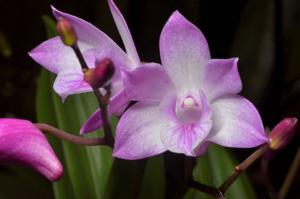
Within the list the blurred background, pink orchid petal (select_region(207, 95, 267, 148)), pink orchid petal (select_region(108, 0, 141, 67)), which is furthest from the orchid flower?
the blurred background

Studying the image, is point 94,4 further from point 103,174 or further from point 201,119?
point 201,119

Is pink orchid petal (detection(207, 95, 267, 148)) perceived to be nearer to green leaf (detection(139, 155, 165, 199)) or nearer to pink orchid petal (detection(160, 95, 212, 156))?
pink orchid petal (detection(160, 95, 212, 156))

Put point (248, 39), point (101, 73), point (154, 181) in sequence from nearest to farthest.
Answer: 1. point (101, 73)
2. point (154, 181)
3. point (248, 39)

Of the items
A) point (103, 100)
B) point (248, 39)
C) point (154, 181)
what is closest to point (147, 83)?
point (103, 100)

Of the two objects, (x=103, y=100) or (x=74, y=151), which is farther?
(x=74, y=151)

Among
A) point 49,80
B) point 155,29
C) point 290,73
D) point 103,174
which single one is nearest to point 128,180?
point 103,174

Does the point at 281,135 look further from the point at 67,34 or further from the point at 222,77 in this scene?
the point at 67,34
